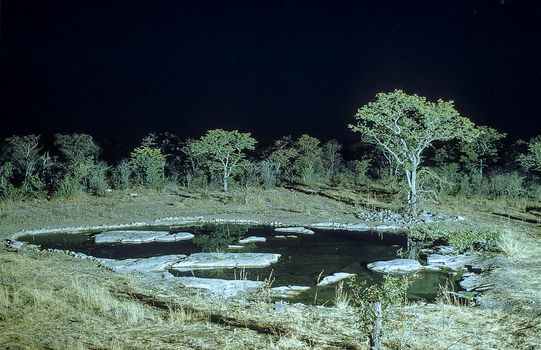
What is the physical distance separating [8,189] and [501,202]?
1183 inches

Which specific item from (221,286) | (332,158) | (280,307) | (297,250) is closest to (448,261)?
(297,250)

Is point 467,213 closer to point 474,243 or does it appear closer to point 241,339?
point 474,243

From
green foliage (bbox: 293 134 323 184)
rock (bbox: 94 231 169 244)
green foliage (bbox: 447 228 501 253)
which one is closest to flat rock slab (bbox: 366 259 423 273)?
green foliage (bbox: 447 228 501 253)

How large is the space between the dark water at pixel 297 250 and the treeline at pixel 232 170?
7989 millimetres

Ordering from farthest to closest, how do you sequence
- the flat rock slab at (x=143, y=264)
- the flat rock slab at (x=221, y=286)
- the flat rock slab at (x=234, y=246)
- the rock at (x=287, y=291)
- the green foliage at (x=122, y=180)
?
the green foliage at (x=122, y=180) < the flat rock slab at (x=234, y=246) < the flat rock slab at (x=143, y=264) < the rock at (x=287, y=291) < the flat rock slab at (x=221, y=286)

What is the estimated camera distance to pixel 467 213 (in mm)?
25844

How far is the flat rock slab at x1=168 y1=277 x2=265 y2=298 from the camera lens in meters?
10.9

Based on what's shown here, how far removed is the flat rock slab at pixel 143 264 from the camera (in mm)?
13602

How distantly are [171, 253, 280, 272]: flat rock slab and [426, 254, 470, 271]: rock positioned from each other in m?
5.08

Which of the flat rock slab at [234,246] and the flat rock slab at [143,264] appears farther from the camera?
the flat rock slab at [234,246]

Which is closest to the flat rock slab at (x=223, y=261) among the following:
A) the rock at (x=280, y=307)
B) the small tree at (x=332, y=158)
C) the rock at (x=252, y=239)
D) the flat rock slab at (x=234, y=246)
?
the flat rock slab at (x=234, y=246)

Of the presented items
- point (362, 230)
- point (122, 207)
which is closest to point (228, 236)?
point (362, 230)

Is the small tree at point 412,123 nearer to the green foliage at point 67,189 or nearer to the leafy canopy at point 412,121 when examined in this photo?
the leafy canopy at point 412,121

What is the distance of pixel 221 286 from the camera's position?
37.7 ft
